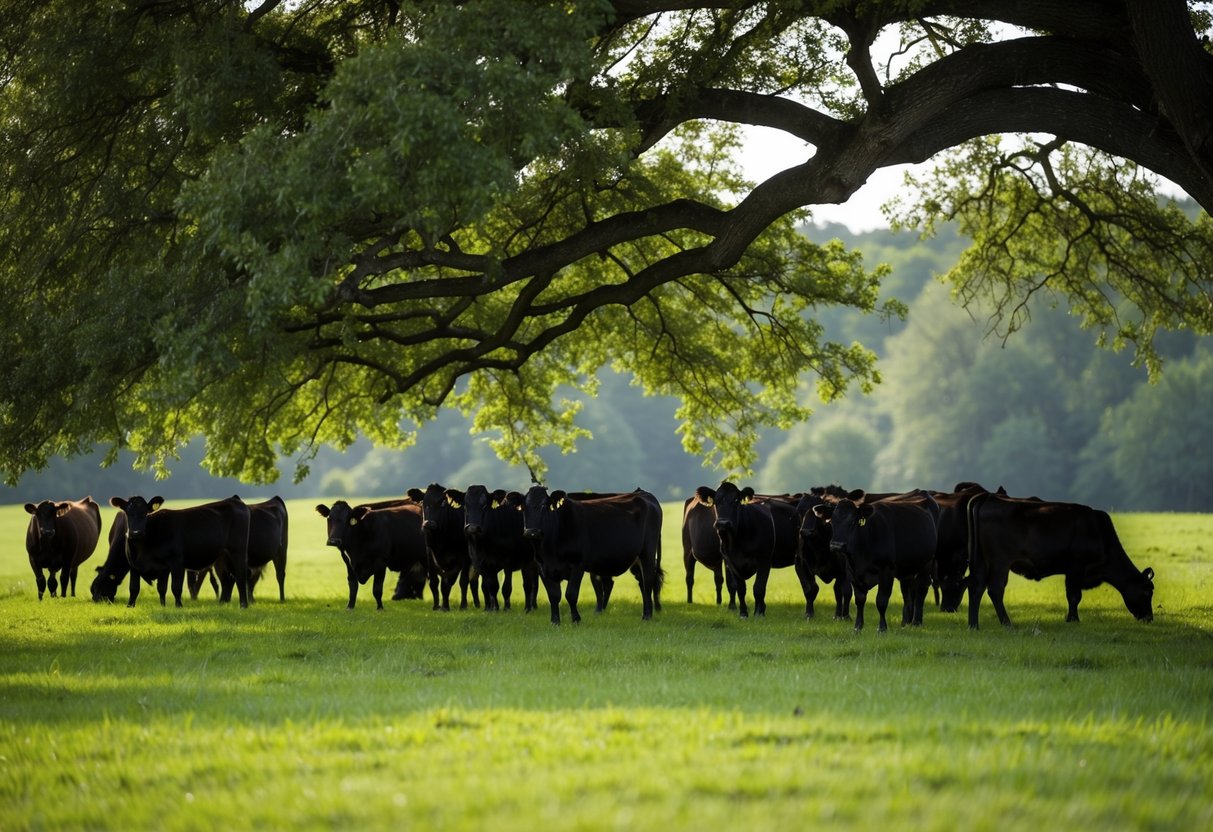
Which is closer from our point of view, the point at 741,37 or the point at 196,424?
the point at 741,37

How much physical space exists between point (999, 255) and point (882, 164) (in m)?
8.51

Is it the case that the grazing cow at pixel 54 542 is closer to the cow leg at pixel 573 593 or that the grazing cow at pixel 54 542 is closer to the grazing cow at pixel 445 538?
the grazing cow at pixel 445 538

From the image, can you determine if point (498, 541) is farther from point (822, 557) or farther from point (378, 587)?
point (822, 557)

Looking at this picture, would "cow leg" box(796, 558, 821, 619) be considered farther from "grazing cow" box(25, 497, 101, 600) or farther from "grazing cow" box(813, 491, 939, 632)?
"grazing cow" box(25, 497, 101, 600)

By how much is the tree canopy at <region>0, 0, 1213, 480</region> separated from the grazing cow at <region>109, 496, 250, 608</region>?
1317 millimetres

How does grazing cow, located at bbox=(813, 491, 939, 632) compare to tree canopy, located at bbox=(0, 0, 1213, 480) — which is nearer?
tree canopy, located at bbox=(0, 0, 1213, 480)

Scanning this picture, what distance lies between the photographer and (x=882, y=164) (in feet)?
51.0

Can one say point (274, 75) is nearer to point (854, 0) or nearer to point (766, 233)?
point (854, 0)

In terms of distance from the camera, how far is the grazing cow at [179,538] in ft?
Result: 58.3

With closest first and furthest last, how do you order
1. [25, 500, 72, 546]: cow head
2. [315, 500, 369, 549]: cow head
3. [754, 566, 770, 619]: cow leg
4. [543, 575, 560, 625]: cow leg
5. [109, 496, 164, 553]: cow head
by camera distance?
[543, 575, 560, 625]: cow leg
[754, 566, 770, 619]: cow leg
[109, 496, 164, 553]: cow head
[315, 500, 369, 549]: cow head
[25, 500, 72, 546]: cow head

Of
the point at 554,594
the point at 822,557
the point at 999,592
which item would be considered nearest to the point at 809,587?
the point at 822,557

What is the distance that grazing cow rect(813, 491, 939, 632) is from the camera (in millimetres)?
14695

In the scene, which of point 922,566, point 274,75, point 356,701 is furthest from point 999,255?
point 356,701

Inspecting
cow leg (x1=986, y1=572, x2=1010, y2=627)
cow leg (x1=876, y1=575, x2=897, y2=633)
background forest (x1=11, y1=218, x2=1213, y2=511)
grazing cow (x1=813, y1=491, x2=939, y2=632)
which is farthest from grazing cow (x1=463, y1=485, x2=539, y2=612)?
background forest (x1=11, y1=218, x2=1213, y2=511)
